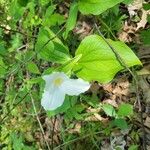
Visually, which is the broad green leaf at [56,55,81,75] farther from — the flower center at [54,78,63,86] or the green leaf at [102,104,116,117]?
the green leaf at [102,104,116,117]

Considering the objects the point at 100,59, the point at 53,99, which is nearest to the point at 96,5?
the point at 100,59

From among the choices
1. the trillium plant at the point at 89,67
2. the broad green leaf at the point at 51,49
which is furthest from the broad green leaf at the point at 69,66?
the broad green leaf at the point at 51,49

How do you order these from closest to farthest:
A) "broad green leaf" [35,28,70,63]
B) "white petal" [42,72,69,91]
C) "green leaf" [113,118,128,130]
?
"white petal" [42,72,69,91]
"broad green leaf" [35,28,70,63]
"green leaf" [113,118,128,130]

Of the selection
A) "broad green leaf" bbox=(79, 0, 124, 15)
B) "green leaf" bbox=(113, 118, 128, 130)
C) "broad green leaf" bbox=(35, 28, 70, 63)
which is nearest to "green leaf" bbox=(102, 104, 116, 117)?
"green leaf" bbox=(113, 118, 128, 130)

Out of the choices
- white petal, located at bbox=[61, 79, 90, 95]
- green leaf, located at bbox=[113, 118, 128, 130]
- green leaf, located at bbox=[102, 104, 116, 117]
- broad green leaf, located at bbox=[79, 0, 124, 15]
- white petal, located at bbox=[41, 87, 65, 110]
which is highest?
broad green leaf, located at bbox=[79, 0, 124, 15]

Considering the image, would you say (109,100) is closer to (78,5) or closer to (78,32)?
(78,32)

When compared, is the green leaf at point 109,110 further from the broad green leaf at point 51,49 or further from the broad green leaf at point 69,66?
the broad green leaf at point 69,66

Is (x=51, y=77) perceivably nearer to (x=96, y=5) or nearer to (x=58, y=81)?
(x=58, y=81)
